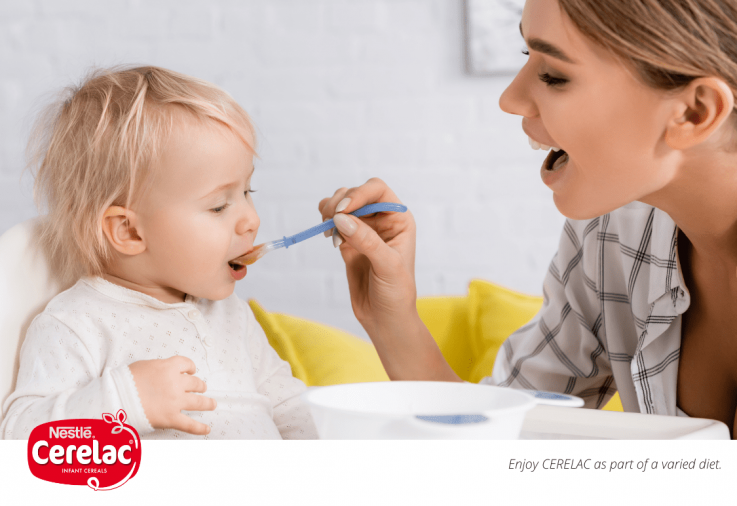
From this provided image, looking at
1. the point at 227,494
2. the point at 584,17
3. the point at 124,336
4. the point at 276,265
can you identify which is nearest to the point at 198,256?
the point at 124,336

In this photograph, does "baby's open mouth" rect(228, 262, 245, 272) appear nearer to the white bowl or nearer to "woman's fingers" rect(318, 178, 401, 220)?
"woman's fingers" rect(318, 178, 401, 220)

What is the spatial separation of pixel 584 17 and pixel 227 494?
0.45 meters

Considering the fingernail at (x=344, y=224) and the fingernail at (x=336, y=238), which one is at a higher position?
the fingernail at (x=344, y=224)

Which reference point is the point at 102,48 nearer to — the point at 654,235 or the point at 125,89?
the point at 125,89

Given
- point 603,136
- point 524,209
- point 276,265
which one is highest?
point 603,136

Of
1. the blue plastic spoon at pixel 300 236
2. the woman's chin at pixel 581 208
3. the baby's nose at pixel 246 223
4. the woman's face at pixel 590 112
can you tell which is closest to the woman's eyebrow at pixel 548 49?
the woman's face at pixel 590 112

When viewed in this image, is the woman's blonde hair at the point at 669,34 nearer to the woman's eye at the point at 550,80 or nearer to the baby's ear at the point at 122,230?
the woman's eye at the point at 550,80

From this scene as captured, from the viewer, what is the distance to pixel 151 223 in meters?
0.66

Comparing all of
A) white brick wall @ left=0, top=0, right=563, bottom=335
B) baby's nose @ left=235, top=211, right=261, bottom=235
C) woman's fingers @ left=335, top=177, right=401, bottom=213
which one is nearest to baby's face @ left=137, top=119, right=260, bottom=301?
baby's nose @ left=235, top=211, right=261, bottom=235

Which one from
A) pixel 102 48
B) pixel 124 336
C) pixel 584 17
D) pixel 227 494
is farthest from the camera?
pixel 102 48

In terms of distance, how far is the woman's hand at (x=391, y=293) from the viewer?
2.43ft

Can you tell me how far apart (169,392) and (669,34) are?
1.63 feet

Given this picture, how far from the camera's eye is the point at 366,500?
39 cm

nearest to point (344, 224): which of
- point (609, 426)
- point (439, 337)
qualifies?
point (609, 426)
